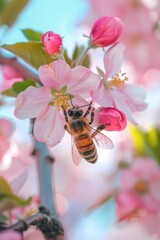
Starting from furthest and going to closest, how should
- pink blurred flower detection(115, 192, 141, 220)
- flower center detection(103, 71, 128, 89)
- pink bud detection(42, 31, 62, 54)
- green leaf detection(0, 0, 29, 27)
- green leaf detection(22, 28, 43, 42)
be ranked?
1. green leaf detection(0, 0, 29, 27)
2. pink blurred flower detection(115, 192, 141, 220)
3. green leaf detection(22, 28, 43, 42)
4. flower center detection(103, 71, 128, 89)
5. pink bud detection(42, 31, 62, 54)

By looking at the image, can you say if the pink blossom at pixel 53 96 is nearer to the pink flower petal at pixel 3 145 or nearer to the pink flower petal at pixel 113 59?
the pink flower petal at pixel 113 59

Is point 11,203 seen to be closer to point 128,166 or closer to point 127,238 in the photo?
point 128,166

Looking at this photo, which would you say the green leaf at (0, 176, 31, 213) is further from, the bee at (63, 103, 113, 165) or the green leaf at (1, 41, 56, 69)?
the green leaf at (1, 41, 56, 69)

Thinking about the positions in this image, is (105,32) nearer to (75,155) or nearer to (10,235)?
(75,155)

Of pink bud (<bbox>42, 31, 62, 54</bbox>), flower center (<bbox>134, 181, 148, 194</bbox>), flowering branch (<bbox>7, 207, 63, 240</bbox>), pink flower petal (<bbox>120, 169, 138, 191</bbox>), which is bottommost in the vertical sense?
flowering branch (<bbox>7, 207, 63, 240</bbox>)

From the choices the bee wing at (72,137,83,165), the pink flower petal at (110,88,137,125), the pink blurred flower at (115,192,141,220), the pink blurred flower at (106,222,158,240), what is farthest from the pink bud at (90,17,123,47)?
the pink blurred flower at (106,222,158,240)

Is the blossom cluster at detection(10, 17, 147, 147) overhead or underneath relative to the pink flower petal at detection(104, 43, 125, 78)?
underneath

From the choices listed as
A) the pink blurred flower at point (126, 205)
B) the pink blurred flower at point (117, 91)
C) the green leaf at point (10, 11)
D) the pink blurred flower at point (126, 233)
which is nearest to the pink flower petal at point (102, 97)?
the pink blurred flower at point (117, 91)
